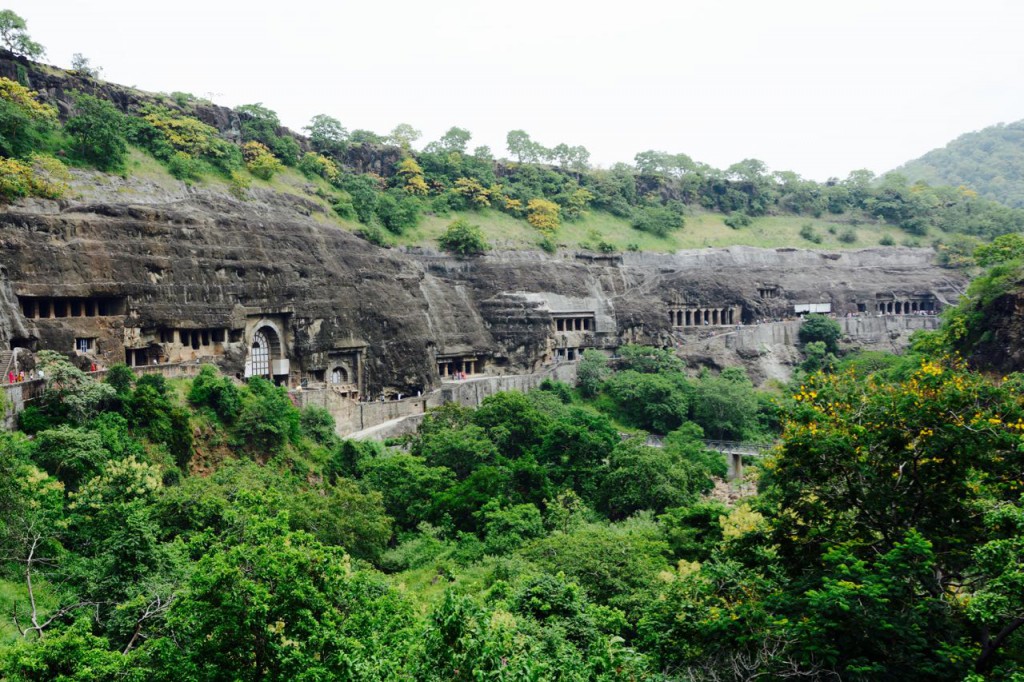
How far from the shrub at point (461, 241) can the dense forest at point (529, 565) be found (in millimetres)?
24176

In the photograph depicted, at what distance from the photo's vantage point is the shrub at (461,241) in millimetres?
45906

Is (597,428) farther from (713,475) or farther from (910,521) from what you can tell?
(910,521)

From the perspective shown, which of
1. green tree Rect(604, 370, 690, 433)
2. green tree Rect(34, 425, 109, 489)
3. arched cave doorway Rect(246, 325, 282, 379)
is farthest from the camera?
green tree Rect(604, 370, 690, 433)

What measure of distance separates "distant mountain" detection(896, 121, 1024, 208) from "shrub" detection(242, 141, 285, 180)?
107 meters

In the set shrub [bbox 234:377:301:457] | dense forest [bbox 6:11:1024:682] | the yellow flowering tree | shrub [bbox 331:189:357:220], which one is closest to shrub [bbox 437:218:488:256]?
dense forest [bbox 6:11:1024:682]

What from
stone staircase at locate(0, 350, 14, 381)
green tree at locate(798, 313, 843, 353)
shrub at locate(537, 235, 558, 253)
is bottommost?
green tree at locate(798, 313, 843, 353)

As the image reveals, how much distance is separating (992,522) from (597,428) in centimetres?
2326

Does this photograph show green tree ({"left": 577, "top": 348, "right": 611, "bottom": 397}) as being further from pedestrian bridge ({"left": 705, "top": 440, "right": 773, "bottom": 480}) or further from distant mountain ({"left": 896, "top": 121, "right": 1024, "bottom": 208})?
distant mountain ({"left": 896, "top": 121, "right": 1024, "bottom": 208})

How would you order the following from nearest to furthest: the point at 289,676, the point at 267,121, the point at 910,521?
1. the point at 289,676
2. the point at 910,521
3. the point at 267,121

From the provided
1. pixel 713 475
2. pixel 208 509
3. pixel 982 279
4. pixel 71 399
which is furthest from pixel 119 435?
pixel 982 279

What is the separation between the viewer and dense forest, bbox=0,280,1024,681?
32.8 feet

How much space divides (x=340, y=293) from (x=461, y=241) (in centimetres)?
1301

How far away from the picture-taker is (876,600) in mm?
10289

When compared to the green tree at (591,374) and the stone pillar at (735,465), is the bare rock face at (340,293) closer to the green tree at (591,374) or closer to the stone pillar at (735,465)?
the green tree at (591,374)
